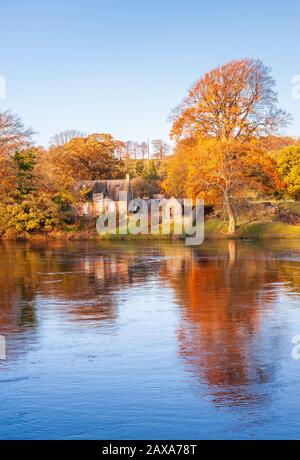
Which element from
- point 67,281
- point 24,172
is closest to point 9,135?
point 24,172

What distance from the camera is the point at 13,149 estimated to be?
209ft

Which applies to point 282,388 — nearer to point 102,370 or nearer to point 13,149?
point 102,370

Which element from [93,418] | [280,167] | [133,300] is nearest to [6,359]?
[93,418]

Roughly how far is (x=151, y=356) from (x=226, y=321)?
3.85 metres

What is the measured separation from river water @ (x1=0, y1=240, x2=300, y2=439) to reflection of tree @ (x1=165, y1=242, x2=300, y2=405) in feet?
0.12

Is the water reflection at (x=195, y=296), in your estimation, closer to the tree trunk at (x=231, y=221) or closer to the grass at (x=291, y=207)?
the tree trunk at (x=231, y=221)

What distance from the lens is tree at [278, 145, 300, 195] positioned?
2392 inches

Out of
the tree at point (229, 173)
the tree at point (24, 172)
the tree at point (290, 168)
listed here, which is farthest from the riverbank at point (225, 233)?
the tree at point (290, 168)

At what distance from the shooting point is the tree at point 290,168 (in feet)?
199

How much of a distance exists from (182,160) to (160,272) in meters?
31.9

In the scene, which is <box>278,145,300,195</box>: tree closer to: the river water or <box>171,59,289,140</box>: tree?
<box>171,59,289,140</box>: tree

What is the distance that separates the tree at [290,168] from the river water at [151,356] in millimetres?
35853

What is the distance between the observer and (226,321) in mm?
16062

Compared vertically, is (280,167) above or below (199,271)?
above
